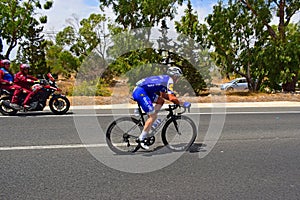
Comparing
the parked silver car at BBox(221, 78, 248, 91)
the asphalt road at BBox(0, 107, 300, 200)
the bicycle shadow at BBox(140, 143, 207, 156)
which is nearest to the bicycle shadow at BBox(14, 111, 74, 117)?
the asphalt road at BBox(0, 107, 300, 200)

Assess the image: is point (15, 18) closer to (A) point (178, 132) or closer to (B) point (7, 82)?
(B) point (7, 82)

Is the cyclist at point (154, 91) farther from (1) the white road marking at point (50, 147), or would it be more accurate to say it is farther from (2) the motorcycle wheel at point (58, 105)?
(2) the motorcycle wheel at point (58, 105)

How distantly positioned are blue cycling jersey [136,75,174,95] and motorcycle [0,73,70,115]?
6183mm

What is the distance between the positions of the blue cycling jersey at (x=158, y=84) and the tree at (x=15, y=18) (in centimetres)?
1680

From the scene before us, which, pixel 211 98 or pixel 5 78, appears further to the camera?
pixel 211 98

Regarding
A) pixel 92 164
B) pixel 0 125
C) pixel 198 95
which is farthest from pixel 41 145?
pixel 198 95

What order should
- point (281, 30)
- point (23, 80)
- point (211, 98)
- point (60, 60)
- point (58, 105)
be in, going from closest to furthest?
1. point (23, 80)
2. point (58, 105)
3. point (211, 98)
4. point (281, 30)
5. point (60, 60)

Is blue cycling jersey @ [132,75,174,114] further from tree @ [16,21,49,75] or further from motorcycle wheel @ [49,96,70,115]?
tree @ [16,21,49,75]

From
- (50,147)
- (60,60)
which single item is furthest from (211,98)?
(60,60)

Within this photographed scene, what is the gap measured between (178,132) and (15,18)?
17.5 meters

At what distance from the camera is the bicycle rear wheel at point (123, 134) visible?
22.8 feet

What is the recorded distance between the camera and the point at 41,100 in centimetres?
1210

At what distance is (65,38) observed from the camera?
2570 centimetres

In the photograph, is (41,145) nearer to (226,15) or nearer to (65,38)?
(226,15)
